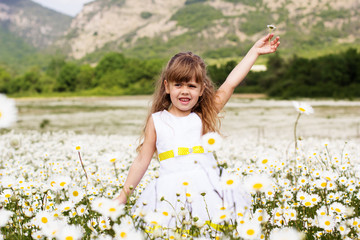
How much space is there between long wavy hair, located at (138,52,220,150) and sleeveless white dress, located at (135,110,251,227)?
144 millimetres

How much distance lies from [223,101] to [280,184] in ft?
3.28

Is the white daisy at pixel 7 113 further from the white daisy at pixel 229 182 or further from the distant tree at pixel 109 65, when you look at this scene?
the distant tree at pixel 109 65

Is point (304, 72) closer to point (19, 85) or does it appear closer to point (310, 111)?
point (310, 111)

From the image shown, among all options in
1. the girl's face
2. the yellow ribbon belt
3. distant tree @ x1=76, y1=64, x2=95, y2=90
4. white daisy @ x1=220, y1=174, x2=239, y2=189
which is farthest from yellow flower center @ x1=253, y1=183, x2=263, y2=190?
distant tree @ x1=76, y1=64, x2=95, y2=90

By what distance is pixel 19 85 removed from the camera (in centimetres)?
8469

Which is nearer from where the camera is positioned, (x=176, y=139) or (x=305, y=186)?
(x=176, y=139)

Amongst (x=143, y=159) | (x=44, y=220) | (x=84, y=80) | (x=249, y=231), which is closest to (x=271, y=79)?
(x=143, y=159)

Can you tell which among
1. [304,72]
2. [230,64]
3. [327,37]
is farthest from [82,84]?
[327,37]

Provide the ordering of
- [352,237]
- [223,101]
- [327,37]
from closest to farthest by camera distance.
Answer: [352,237]
[223,101]
[327,37]

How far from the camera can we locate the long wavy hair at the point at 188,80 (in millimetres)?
3389

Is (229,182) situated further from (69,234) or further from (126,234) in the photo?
(69,234)

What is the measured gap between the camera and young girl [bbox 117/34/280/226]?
305cm

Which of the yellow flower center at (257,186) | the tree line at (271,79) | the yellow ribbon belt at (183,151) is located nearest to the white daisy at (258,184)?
the yellow flower center at (257,186)

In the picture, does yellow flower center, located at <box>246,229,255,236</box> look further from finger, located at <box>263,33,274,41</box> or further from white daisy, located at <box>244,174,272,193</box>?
finger, located at <box>263,33,274,41</box>
